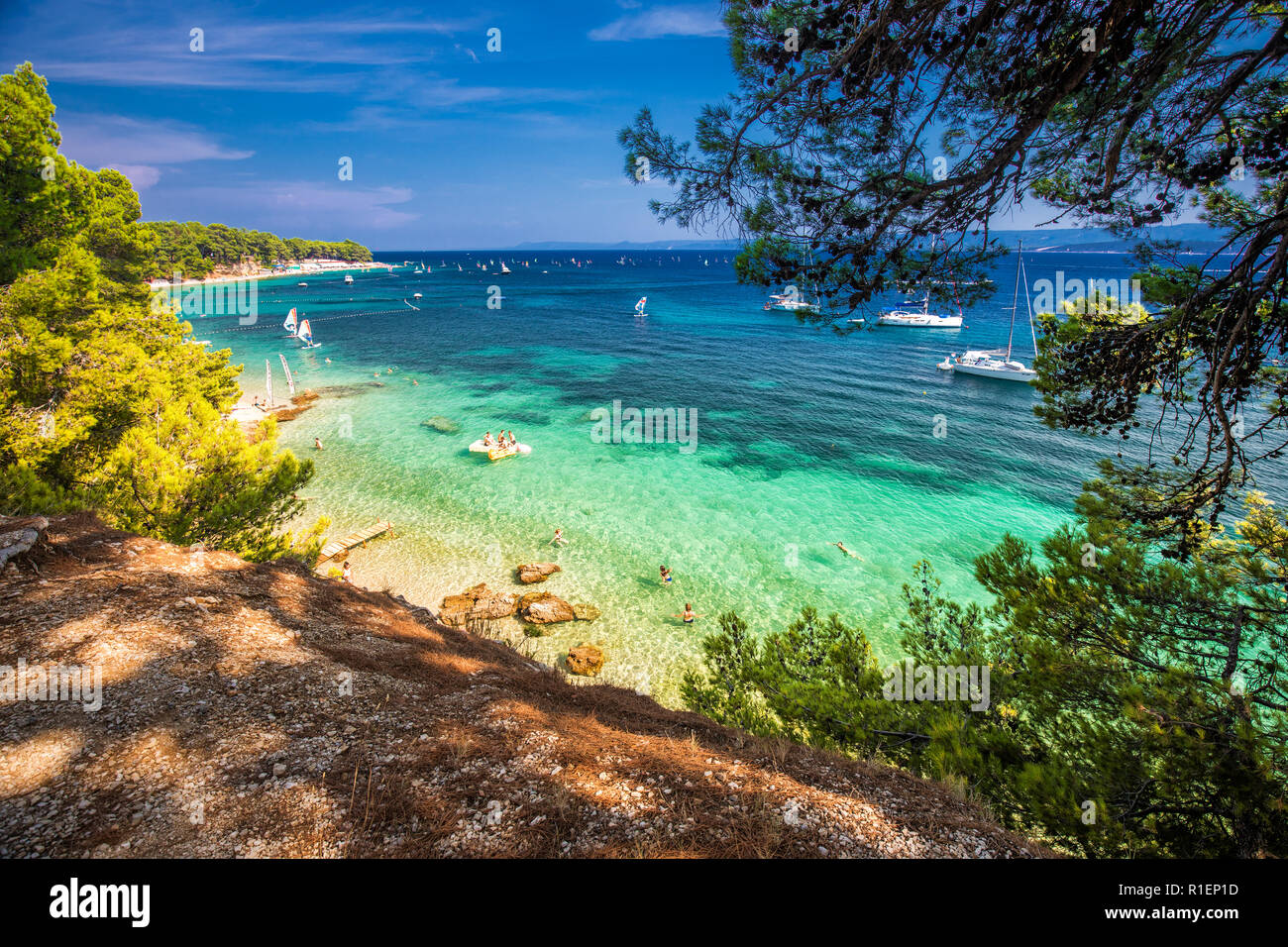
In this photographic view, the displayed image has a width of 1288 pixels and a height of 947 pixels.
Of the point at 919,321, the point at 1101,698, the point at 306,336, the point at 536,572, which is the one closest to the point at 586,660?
the point at 536,572

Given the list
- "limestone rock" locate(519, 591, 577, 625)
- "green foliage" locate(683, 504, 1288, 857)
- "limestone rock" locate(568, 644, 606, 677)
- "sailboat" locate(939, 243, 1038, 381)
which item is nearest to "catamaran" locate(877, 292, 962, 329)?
"sailboat" locate(939, 243, 1038, 381)

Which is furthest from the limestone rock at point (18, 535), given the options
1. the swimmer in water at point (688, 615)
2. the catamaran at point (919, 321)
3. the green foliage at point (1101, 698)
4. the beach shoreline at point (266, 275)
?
the beach shoreline at point (266, 275)

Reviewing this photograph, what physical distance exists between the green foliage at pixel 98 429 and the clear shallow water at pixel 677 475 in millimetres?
6154

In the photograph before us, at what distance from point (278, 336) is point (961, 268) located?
6879cm

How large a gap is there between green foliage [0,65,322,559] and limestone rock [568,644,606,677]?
7.51 meters

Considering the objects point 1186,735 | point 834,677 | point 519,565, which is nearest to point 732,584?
point 519,565

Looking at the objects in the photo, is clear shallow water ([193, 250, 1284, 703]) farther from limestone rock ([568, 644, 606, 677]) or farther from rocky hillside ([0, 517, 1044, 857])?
rocky hillside ([0, 517, 1044, 857])

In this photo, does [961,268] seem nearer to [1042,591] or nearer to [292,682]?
[1042,591]

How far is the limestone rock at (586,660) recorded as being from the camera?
1303 cm

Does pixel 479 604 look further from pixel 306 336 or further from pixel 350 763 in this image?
pixel 306 336

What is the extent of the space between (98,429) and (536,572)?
38.5 feet

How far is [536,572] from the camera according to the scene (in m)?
17.2

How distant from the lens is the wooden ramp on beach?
17344 millimetres

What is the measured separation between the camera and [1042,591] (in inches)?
261
